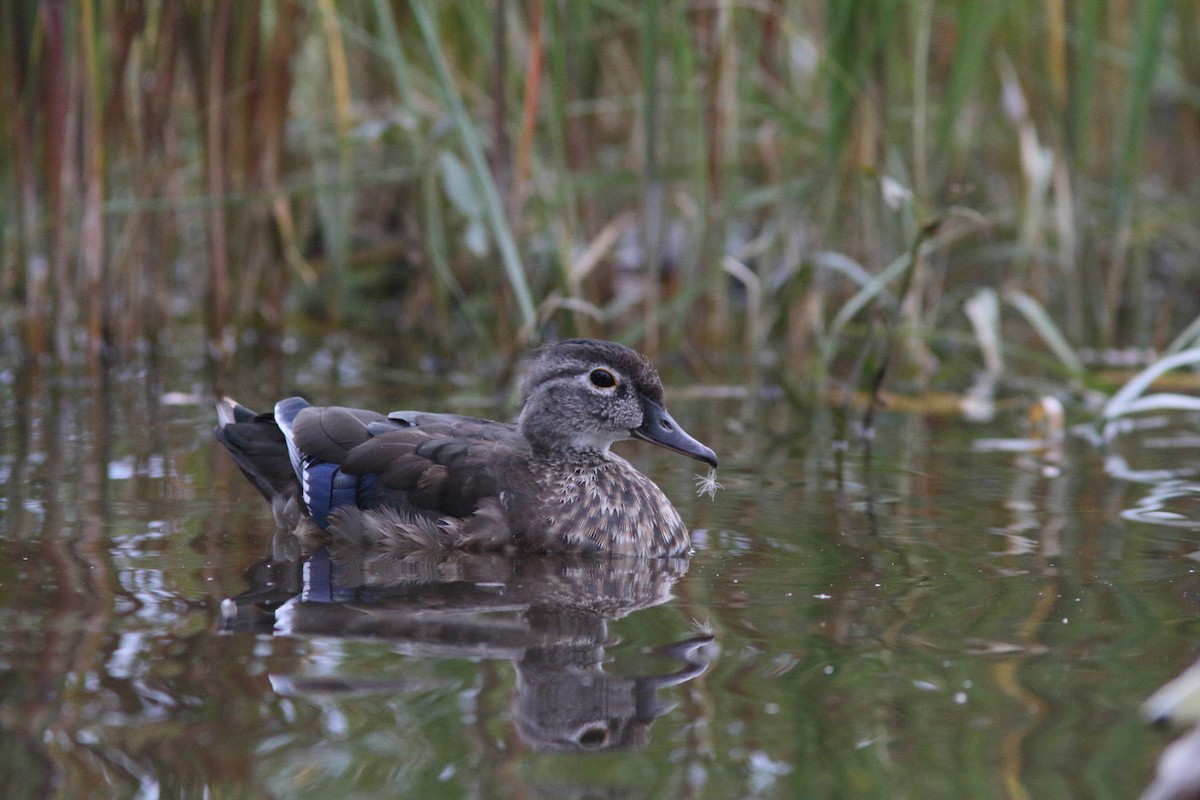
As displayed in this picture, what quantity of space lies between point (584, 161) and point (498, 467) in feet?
10.7

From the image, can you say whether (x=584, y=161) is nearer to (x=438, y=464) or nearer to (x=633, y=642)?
(x=438, y=464)

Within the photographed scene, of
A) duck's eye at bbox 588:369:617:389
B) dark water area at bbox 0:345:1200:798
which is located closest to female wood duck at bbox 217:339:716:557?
duck's eye at bbox 588:369:617:389

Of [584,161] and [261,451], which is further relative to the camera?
[584,161]

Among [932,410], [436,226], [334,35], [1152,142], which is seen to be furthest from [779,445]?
[1152,142]

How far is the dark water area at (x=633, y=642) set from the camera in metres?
3.01

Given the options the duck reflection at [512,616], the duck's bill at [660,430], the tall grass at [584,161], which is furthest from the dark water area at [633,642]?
the tall grass at [584,161]

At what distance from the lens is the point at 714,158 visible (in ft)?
25.4

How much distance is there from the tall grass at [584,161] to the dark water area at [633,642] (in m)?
1.30

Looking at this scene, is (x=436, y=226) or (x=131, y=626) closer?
(x=131, y=626)

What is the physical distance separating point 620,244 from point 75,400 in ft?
13.8

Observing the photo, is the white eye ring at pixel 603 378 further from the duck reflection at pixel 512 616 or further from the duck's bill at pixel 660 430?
the duck reflection at pixel 512 616

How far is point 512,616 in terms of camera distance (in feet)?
13.7

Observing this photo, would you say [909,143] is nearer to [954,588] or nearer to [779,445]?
[779,445]

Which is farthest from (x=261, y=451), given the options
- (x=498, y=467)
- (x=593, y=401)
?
(x=593, y=401)
